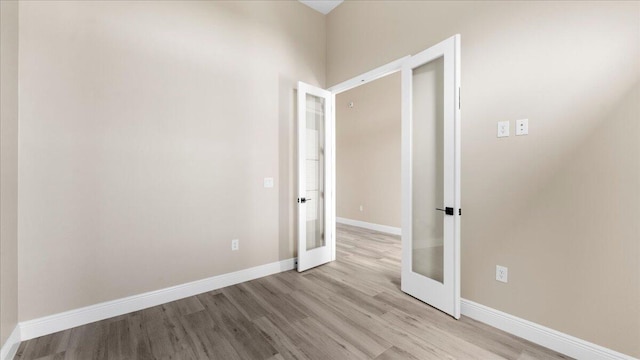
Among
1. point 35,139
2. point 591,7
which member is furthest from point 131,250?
point 591,7

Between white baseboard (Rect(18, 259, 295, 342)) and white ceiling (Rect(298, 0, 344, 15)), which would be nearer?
white baseboard (Rect(18, 259, 295, 342))

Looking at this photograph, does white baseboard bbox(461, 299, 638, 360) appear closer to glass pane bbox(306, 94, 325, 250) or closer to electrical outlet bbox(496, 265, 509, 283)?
electrical outlet bbox(496, 265, 509, 283)

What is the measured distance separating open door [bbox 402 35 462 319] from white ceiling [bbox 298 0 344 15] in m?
1.65

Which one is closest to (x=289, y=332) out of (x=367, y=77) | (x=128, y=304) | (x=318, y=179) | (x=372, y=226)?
(x=128, y=304)

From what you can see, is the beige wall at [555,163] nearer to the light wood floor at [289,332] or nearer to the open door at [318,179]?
the light wood floor at [289,332]

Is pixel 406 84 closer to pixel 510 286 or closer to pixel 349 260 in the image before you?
pixel 510 286

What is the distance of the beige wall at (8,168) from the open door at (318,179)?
8.01 ft

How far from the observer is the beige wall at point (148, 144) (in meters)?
1.98

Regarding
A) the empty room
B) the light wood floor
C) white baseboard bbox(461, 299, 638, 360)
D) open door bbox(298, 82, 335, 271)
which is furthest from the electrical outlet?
open door bbox(298, 82, 335, 271)

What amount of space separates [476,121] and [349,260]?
2439 mm

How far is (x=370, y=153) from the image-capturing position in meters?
5.76

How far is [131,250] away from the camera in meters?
2.32

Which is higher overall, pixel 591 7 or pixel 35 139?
pixel 591 7

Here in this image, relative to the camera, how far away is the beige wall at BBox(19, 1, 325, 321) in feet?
6.49
